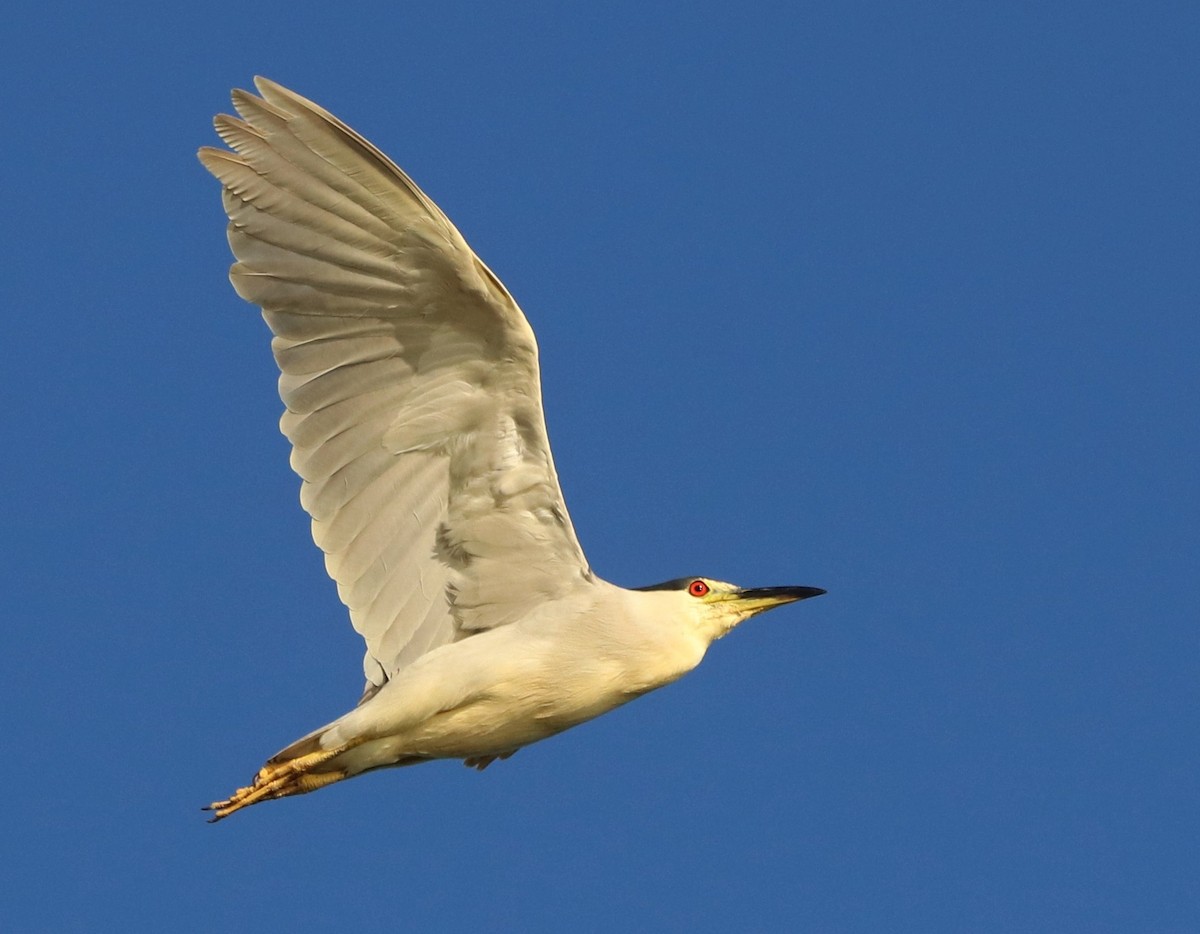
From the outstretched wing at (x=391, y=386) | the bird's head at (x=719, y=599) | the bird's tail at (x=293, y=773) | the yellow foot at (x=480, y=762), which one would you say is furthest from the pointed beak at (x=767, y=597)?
the bird's tail at (x=293, y=773)

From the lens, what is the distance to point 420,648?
12.0 m

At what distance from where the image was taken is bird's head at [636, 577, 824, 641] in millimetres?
12211

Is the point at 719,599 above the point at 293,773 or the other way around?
above

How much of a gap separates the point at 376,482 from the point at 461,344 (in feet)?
3.41

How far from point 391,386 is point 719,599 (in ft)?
7.85

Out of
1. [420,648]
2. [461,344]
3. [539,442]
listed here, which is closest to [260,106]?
[461,344]

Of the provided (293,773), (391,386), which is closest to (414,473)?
(391,386)

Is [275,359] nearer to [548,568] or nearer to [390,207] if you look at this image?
[390,207]

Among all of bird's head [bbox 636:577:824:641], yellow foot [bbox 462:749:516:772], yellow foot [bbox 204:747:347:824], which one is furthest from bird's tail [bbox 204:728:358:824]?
bird's head [bbox 636:577:824:641]

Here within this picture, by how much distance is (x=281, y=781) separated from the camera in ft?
37.3

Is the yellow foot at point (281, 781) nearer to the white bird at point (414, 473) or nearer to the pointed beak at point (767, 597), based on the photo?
the white bird at point (414, 473)

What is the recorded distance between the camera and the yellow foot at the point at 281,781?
1128cm

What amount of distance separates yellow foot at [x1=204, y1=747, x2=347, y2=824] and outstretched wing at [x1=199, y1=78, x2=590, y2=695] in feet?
2.30

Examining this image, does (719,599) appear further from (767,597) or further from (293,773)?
(293,773)
